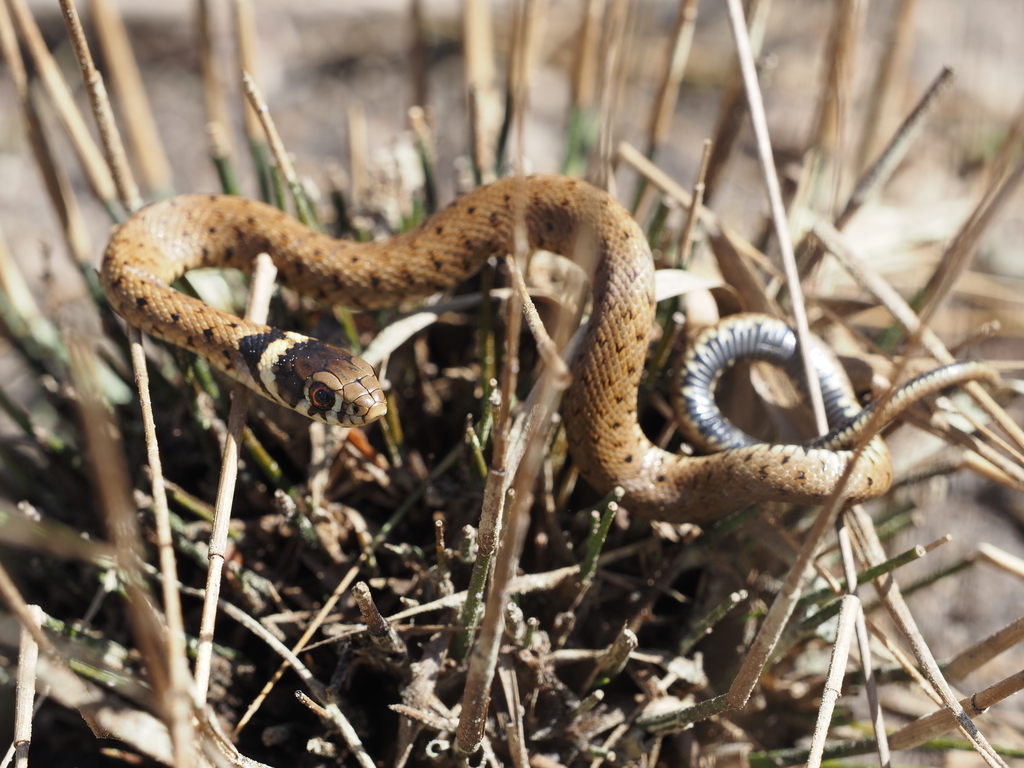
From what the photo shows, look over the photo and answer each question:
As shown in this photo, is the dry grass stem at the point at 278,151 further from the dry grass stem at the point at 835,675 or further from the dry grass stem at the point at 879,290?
the dry grass stem at the point at 835,675

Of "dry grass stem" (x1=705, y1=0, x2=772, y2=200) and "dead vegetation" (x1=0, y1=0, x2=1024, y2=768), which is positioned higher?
"dry grass stem" (x1=705, y1=0, x2=772, y2=200)

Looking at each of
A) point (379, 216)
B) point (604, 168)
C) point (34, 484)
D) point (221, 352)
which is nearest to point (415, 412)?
point (221, 352)

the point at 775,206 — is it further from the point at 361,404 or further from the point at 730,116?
the point at 361,404

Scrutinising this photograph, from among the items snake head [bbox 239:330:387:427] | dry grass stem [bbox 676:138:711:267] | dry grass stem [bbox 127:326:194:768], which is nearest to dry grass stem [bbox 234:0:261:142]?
snake head [bbox 239:330:387:427]

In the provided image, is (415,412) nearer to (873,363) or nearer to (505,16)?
(873,363)

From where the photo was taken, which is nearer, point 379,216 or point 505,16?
point 379,216

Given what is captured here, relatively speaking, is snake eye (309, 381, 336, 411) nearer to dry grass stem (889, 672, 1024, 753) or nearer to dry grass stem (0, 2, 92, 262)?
dry grass stem (0, 2, 92, 262)
